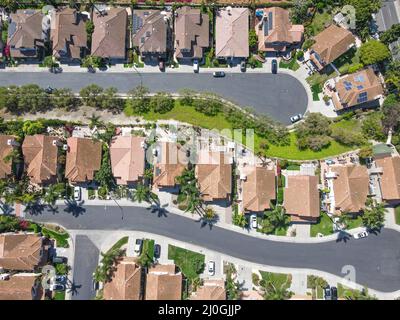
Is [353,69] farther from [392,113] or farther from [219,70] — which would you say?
[219,70]

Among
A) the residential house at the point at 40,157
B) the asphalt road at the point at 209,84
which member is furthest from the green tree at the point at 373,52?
the residential house at the point at 40,157

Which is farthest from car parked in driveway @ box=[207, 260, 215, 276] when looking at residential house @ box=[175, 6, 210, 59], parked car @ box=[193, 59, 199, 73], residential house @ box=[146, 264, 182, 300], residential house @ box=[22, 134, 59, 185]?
residential house @ box=[175, 6, 210, 59]

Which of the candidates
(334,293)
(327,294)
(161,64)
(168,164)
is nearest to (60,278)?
(168,164)

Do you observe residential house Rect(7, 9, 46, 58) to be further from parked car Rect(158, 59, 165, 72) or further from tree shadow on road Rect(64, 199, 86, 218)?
tree shadow on road Rect(64, 199, 86, 218)

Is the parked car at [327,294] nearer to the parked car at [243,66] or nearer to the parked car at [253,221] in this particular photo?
the parked car at [253,221]

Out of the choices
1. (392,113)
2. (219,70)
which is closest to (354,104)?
(392,113)
